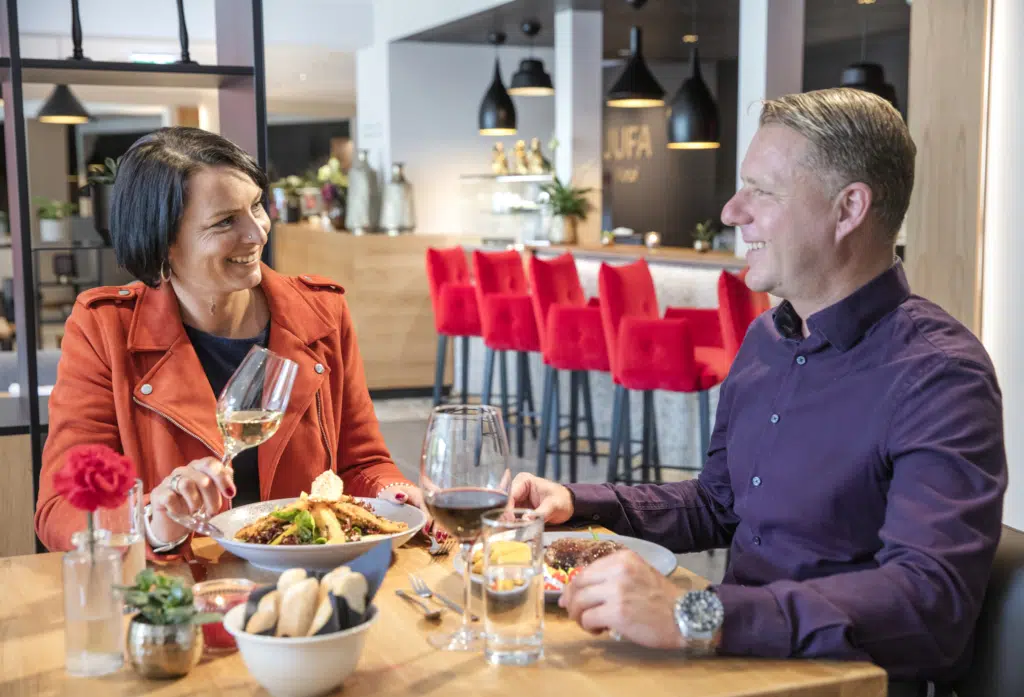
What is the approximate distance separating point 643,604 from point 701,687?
11cm

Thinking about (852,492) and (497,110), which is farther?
(497,110)

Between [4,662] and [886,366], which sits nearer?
[4,662]

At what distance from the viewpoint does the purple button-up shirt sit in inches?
51.6

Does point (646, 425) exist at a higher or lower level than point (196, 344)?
lower

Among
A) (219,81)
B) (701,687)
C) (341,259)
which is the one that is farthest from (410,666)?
(341,259)

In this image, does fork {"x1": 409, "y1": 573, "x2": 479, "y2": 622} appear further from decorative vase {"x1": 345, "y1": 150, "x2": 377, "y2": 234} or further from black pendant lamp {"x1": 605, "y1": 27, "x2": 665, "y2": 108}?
decorative vase {"x1": 345, "y1": 150, "x2": 377, "y2": 234}

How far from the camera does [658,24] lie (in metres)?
9.38

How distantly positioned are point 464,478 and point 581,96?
6.98 meters

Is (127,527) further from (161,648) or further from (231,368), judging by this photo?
(231,368)

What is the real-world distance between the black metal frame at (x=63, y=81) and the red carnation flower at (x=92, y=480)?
1.53 meters

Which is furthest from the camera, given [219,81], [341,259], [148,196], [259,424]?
[341,259]

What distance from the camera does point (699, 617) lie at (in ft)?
4.11

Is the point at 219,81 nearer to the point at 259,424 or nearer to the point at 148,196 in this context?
the point at 148,196

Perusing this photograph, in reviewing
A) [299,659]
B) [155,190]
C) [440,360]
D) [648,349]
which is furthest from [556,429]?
[299,659]
